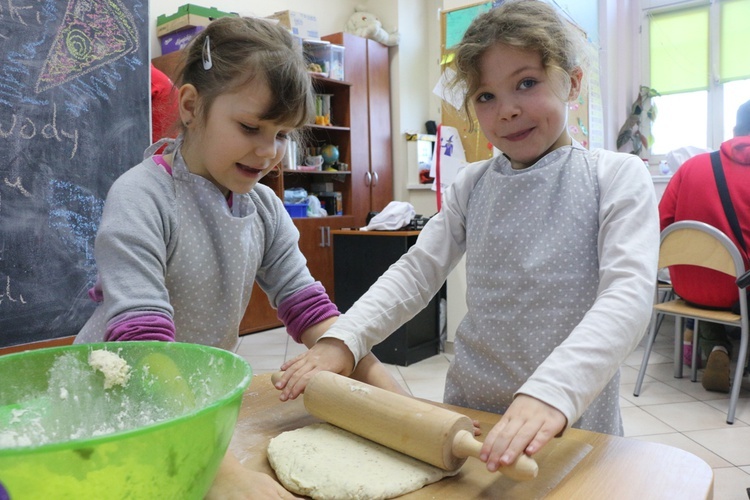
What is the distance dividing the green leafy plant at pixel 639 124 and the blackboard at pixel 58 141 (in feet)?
12.7

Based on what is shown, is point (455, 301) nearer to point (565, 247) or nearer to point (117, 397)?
point (565, 247)

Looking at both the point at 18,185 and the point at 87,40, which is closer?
the point at 18,185

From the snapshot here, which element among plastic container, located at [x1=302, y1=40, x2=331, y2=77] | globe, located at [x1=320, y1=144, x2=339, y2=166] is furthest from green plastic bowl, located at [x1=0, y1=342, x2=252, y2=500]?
globe, located at [x1=320, y1=144, x2=339, y2=166]

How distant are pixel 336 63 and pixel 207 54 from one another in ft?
12.1

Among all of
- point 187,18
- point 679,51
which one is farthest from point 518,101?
point 679,51

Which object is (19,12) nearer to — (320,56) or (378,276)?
(378,276)

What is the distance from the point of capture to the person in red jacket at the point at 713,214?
249 cm

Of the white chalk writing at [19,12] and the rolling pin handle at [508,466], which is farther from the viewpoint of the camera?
the white chalk writing at [19,12]

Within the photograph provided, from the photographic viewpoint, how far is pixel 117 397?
2.03 ft

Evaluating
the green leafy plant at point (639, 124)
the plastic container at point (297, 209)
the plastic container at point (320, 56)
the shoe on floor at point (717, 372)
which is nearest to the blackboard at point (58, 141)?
the plastic container at point (297, 209)

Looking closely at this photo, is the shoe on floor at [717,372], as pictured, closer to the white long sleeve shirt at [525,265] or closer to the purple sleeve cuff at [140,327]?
the white long sleeve shirt at [525,265]

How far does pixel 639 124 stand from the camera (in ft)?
15.6

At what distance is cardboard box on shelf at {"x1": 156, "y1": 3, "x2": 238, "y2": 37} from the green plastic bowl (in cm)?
344

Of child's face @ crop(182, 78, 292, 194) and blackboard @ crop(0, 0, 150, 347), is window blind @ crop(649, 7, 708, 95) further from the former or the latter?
child's face @ crop(182, 78, 292, 194)
